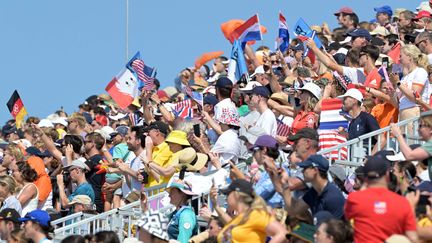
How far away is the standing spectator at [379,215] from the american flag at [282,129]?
665cm

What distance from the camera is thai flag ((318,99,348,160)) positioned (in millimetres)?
19328

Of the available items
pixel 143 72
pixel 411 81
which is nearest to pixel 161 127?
pixel 411 81

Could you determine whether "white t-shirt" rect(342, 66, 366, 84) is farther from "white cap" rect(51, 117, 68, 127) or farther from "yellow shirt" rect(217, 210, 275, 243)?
"white cap" rect(51, 117, 68, 127)

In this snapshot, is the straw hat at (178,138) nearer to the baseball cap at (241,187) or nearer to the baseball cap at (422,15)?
the baseball cap at (241,187)

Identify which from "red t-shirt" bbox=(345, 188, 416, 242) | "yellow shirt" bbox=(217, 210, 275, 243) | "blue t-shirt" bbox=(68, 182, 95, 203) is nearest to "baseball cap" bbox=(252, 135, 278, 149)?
"yellow shirt" bbox=(217, 210, 275, 243)

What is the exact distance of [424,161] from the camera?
16453 mm

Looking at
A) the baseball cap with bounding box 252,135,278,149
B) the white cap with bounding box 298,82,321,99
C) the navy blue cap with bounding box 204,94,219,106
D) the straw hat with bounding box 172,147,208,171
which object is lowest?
the baseball cap with bounding box 252,135,278,149

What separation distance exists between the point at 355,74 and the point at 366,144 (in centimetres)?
215

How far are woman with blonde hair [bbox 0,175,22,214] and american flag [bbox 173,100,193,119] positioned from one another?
3417 millimetres

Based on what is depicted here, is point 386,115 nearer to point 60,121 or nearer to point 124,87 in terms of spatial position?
point 124,87

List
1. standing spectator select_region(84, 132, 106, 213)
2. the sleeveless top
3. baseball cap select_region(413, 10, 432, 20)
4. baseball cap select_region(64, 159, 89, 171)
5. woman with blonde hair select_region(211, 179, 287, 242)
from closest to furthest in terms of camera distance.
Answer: woman with blonde hair select_region(211, 179, 287, 242), the sleeveless top, baseball cap select_region(64, 159, 89, 171), standing spectator select_region(84, 132, 106, 213), baseball cap select_region(413, 10, 432, 20)

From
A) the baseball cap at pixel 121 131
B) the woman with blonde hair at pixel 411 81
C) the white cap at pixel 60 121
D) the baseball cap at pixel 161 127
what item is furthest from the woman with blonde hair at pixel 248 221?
the white cap at pixel 60 121

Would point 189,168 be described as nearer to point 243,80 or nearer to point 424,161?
point 424,161

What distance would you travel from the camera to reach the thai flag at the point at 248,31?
2492 cm
